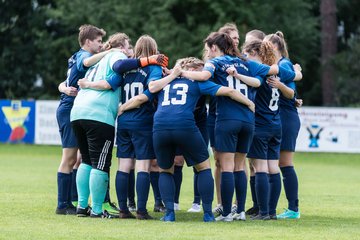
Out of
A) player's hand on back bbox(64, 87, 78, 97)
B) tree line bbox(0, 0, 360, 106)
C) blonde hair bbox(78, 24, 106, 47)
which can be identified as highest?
tree line bbox(0, 0, 360, 106)

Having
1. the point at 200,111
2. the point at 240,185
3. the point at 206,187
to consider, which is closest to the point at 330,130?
the point at 200,111

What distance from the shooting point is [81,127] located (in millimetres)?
10289

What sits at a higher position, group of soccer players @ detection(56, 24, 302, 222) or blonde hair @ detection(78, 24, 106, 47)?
blonde hair @ detection(78, 24, 106, 47)

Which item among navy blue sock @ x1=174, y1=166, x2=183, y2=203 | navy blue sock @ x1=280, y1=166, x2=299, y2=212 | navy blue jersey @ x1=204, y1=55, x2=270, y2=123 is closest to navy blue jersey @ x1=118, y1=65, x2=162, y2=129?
navy blue jersey @ x1=204, y1=55, x2=270, y2=123

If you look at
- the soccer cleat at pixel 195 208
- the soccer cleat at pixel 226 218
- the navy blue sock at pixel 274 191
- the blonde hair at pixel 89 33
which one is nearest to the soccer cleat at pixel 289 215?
the navy blue sock at pixel 274 191

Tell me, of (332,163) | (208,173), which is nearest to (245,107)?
(208,173)

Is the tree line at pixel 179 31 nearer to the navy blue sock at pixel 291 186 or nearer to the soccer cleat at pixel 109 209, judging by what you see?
the navy blue sock at pixel 291 186

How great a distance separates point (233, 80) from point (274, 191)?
4.84 feet

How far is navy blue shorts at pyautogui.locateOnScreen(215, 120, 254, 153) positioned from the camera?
1000 cm

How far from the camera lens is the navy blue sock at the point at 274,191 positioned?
1064 centimetres

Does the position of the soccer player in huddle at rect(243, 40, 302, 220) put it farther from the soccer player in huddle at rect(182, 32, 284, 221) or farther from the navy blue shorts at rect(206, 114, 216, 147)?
the navy blue shorts at rect(206, 114, 216, 147)

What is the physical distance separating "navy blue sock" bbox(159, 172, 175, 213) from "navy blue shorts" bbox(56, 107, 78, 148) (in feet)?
4.41

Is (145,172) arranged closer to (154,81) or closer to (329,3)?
(154,81)

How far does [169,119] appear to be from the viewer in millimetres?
9742
